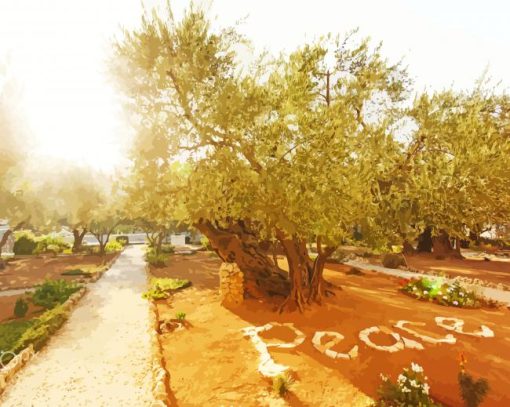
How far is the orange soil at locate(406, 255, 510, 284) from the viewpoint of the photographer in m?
22.5

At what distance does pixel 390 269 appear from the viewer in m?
24.5

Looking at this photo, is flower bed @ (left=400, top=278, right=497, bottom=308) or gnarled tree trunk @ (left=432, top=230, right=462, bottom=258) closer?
flower bed @ (left=400, top=278, right=497, bottom=308)

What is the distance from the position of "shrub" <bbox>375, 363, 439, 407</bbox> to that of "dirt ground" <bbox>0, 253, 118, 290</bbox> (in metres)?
21.3

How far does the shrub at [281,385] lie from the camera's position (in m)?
7.44

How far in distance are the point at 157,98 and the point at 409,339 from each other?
1085 centimetres

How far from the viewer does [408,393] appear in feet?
21.9

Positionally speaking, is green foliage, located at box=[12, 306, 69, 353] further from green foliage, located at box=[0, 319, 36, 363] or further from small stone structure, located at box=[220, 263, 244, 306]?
small stone structure, located at box=[220, 263, 244, 306]

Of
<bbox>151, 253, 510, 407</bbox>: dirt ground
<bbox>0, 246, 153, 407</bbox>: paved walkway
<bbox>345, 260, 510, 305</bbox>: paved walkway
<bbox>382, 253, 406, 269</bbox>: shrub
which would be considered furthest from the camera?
<bbox>382, 253, 406, 269</bbox>: shrub

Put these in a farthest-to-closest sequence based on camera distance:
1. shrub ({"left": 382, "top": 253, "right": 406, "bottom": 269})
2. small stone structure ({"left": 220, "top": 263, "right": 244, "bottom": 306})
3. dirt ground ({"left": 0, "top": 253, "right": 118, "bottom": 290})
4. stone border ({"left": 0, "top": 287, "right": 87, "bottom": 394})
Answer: shrub ({"left": 382, "top": 253, "right": 406, "bottom": 269})
dirt ground ({"left": 0, "top": 253, "right": 118, "bottom": 290})
small stone structure ({"left": 220, "top": 263, "right": 244, "bottom": 306})
stone border ({"left": 0, "top": 287, "right": 87, "bottom": 394})

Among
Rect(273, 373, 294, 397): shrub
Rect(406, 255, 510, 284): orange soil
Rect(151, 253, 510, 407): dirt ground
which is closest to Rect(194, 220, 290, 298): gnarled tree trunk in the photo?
Rect(151, 253, 510, 407): dirt ground

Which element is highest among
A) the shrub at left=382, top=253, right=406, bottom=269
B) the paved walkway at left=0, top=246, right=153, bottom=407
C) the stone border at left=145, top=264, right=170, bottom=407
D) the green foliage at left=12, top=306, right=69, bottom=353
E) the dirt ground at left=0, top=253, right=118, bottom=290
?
the shrub at left=382, top=253, right=406, bottom=269

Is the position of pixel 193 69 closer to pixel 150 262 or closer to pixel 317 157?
pixel 317 157

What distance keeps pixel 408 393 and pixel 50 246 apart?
142ft

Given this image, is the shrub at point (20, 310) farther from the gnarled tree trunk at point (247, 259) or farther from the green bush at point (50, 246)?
the green bush at point (50, 246)
